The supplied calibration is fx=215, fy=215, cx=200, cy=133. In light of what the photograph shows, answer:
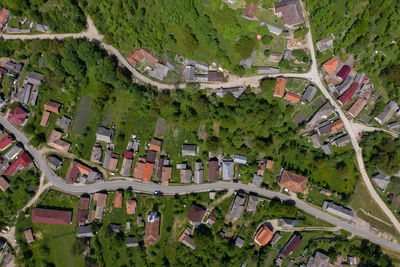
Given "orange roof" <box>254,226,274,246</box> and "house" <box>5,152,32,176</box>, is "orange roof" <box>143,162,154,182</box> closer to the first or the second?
"orange roof" <box>254,226,274,246</box>

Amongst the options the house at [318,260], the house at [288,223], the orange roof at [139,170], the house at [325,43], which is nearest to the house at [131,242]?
the orange roof at [139,170]

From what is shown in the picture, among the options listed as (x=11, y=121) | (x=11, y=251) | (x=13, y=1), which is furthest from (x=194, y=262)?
(x=13, y=1)

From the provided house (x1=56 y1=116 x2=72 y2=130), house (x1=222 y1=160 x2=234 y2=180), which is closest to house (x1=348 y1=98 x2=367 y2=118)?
house (x1=222 y1=160 x2=234 y2=180)

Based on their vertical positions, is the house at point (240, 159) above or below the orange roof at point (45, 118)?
above

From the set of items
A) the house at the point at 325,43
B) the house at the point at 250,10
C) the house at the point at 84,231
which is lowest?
the house at the point at 84,231

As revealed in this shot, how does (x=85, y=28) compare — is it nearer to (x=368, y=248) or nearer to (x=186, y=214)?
(x=186, y=214)

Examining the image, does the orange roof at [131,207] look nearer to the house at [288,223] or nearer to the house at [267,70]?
the house at [288,223]
